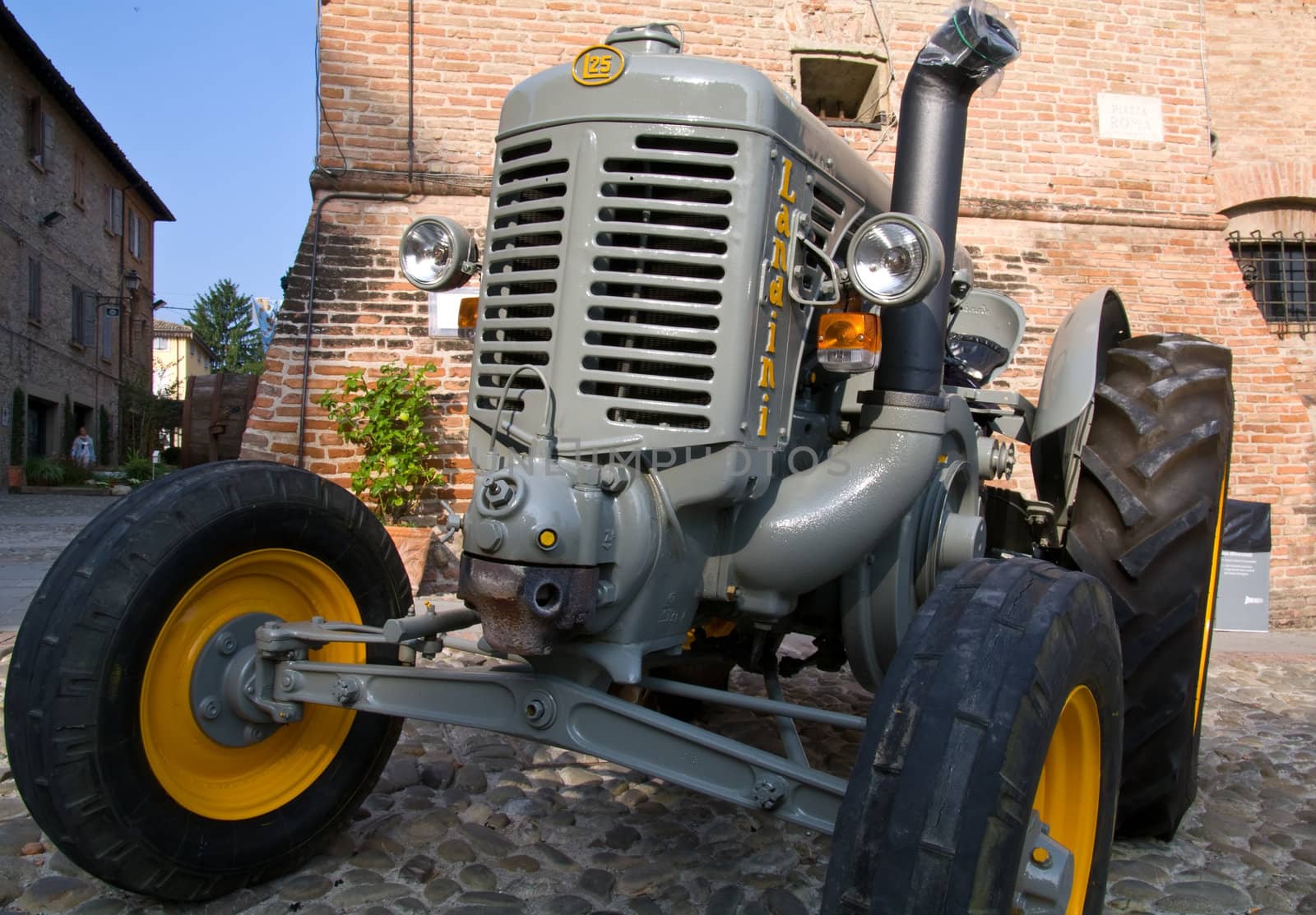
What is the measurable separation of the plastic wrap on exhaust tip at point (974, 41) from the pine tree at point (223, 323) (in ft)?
192

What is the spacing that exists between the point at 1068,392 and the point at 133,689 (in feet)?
8.70

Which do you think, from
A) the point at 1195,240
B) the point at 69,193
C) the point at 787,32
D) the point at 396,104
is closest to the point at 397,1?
the point at 396,104

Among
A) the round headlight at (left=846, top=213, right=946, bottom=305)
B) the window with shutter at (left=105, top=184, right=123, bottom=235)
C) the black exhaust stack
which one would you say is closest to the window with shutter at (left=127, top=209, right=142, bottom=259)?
the window with shutter at (left=105, top=184, right=123, bottom=235)

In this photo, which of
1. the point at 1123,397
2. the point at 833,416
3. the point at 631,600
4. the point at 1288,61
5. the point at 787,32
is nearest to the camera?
the point at 631,600

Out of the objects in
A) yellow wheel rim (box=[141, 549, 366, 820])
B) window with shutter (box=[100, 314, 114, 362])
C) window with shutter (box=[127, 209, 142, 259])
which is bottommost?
yellow wheel rim (box=[141, 549, 366, 820])

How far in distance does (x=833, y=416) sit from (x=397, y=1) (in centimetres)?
654

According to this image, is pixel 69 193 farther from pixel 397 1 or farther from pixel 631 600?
pixel 631 600

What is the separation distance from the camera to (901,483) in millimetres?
2221

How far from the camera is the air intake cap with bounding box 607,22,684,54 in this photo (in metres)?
2.23

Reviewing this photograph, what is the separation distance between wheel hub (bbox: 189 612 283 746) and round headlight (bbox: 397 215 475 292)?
36.2 inches

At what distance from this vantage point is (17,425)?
22.4m

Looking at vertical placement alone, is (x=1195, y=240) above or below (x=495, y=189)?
above

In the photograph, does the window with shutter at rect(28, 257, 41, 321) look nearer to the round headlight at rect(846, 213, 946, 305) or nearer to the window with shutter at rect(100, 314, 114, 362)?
the window with shutter at rect(100, 314, 114, 362)

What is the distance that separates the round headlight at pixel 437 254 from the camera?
2.52 m
